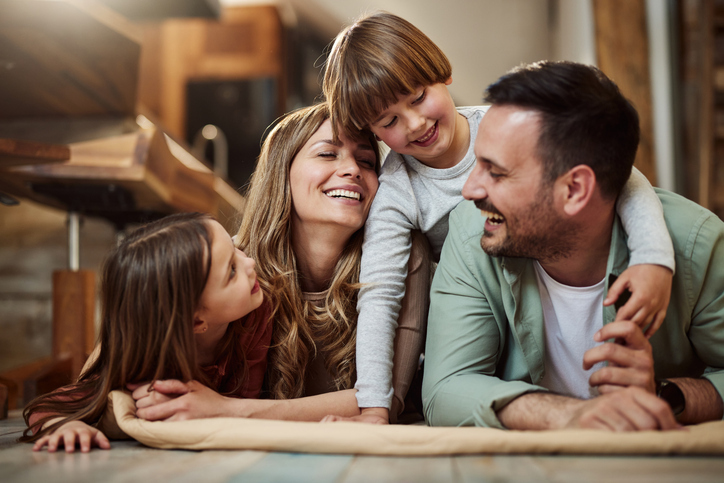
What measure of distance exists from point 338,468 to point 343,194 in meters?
0.81

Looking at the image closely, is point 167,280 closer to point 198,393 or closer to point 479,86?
point 198,393

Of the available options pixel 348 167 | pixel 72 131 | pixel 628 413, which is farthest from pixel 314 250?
pixel 72 131

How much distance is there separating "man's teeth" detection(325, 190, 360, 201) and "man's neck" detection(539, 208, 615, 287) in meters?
0.53

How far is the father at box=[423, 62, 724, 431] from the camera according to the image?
1.15m

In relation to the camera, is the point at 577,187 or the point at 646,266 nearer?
the point at 646,266

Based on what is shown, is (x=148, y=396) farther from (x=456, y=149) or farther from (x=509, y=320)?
(x=456, y=149)

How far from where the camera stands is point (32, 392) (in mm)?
1884

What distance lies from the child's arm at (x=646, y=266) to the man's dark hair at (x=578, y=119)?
8 cm

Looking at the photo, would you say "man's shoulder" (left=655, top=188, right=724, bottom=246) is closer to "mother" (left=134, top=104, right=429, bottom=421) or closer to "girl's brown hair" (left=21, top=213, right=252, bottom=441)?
"mother" (left=134, top=104, right=429, bottom=421)

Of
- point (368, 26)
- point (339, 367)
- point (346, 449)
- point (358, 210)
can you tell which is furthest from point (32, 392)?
point (368, 26)

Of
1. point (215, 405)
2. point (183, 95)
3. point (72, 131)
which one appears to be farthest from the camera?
point (183, 95)

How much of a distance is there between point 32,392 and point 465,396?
55.4 inches

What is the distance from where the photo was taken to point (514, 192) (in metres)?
1.24

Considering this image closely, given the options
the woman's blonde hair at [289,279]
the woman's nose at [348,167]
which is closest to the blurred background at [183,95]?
the woman's blonde hair at [289,279]
